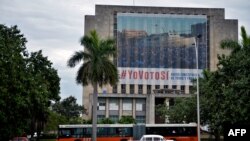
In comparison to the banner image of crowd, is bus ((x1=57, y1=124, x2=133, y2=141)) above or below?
below

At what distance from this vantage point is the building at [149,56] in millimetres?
100188

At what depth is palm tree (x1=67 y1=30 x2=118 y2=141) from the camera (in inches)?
1700

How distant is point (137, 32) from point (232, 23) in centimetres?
2193

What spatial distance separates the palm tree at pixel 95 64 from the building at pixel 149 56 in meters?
55.1

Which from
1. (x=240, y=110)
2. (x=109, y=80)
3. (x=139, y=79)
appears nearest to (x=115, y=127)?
(x=109, y=80)

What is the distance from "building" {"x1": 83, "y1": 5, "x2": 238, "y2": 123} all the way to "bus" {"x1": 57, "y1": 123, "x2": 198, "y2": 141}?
4278 centimetres

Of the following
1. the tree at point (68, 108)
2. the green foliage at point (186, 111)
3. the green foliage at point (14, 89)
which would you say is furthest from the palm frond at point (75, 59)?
the tree at point (68, 108)

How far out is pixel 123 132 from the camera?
2191 inches

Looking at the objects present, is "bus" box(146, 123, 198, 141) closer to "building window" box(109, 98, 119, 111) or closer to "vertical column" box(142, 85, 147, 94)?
"building window" box(109, 98, 119, 111)

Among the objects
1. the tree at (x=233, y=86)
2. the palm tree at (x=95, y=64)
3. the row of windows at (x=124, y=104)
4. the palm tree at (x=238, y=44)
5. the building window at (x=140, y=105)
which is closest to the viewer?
the tree at (x=233, y=86)

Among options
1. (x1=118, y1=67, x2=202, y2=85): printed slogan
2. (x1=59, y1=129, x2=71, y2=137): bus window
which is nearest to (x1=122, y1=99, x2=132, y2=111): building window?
(x1=118, y1=67, x2=202, y2=85): printed slogan

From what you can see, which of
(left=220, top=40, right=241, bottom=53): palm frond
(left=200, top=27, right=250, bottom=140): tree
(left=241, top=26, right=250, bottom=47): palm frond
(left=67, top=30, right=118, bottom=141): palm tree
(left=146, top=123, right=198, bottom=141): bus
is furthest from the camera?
(left=146, top=123, right=198, bottom=141): bus

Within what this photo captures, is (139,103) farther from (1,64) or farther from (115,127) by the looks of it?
(1,64)

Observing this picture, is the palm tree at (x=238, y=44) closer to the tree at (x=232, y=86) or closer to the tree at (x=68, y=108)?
the tree at (x=232, y=86)
